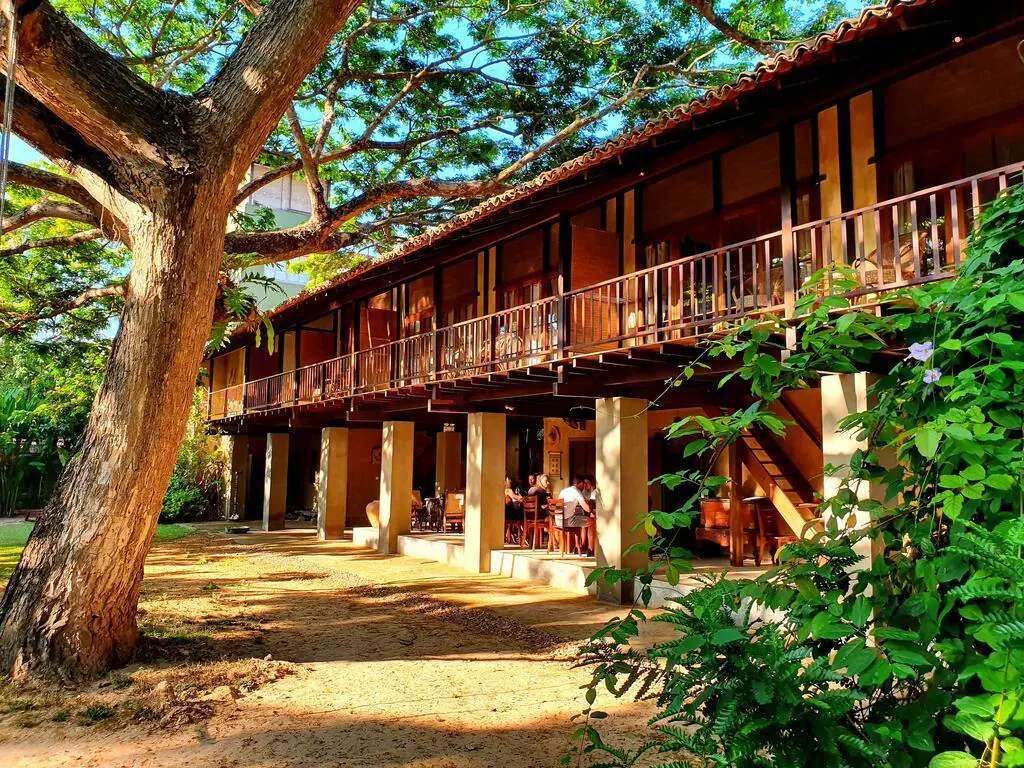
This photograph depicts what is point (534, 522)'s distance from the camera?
1369 centimetres

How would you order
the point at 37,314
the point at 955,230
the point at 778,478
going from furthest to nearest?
the point at 37,314 < the point at 778,478 < the point at 955,230

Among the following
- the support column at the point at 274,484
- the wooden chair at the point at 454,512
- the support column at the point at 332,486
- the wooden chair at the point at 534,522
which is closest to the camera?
Result: the wooden chair at the point at 534,522

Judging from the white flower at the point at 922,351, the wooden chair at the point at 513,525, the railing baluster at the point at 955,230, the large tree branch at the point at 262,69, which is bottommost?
the wooden chair at the point at 513,525

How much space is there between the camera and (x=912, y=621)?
179 centimetres

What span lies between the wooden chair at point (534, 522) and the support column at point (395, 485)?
297 cm

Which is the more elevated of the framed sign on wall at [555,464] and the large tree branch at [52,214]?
the large tree branch at [52,214]

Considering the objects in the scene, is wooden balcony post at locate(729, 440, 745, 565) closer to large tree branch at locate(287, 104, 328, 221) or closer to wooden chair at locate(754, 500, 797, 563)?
wooden chair at locate(754, 500, 797, 563)

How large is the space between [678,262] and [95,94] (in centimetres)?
556

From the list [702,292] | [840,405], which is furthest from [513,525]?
[840,405]

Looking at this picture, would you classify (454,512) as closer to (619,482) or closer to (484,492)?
(484,492)

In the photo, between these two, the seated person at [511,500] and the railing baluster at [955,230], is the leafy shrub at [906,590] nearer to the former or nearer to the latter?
the railing baluster at [955,230]

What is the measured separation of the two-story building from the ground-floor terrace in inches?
2.1

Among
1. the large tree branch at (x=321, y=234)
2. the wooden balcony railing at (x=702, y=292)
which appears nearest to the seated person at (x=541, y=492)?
the wooden balcony railing at (x=702, y=292)

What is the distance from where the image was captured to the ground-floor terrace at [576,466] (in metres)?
10.1
